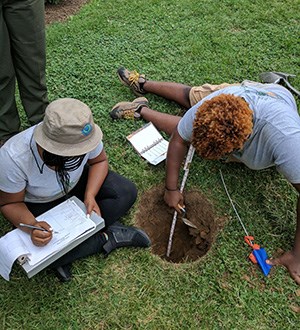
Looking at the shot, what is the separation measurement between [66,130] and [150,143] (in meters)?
1.43

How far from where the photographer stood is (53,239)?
97.4 inches

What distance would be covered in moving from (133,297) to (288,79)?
8.68ft

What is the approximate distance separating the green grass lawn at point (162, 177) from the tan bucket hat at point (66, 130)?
955mm

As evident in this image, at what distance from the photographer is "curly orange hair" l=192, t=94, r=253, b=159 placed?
2.30m

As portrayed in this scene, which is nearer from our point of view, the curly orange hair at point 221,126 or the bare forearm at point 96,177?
the curly orange hair at point 221,126

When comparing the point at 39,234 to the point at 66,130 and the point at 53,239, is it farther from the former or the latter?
the point at 66,130

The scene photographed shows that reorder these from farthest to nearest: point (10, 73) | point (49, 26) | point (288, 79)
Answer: point (49, 26), point (288, 79), point (10, 73)

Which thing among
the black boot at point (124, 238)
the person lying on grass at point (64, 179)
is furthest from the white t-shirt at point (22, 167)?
the black boot at point (124, 238)

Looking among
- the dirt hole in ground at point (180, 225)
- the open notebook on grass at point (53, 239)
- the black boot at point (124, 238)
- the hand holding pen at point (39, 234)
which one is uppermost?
the hand holding pen at point (39, 234)

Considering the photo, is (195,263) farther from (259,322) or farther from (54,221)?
(54,221)

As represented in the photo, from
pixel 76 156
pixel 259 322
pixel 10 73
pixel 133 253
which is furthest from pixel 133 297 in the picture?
pixel 10 73

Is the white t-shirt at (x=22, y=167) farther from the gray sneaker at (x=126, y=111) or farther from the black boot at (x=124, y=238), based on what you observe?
the gray sneaker at (x=126, y=111)

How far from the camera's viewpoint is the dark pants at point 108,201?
282 centimetres

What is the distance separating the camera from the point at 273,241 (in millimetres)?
2998
